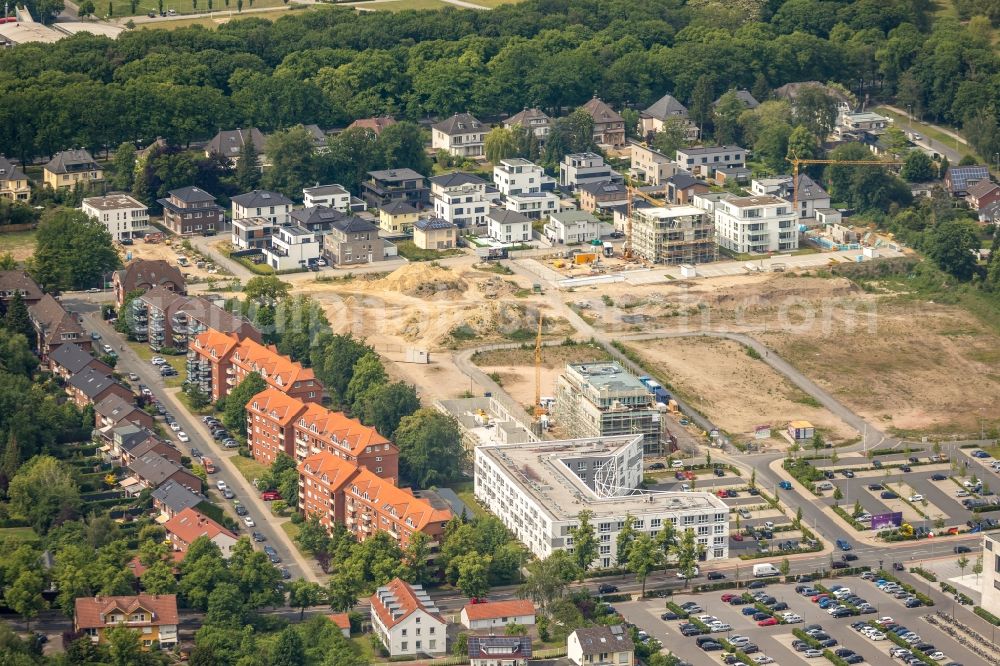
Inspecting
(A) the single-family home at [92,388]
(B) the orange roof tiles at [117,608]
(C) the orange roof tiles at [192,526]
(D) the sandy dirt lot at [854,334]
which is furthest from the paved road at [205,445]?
(D) the sandy dirt lot at [854,334]

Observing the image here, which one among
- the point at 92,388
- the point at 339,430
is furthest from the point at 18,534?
the point at 339,430

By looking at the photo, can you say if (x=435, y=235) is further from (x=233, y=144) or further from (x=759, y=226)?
(x=233, y=144)

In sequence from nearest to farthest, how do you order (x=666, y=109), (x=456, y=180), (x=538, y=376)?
(x=538, y=376) < (x=456, y=180) < (x=666, y=109)

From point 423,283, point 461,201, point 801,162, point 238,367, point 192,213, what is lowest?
point 423,283

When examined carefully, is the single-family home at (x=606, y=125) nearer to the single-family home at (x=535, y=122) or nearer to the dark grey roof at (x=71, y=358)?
the single-family home at (x=535, y=122)

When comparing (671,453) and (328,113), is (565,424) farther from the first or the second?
(328,113)

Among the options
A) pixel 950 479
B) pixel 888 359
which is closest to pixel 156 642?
pixel 950 479
